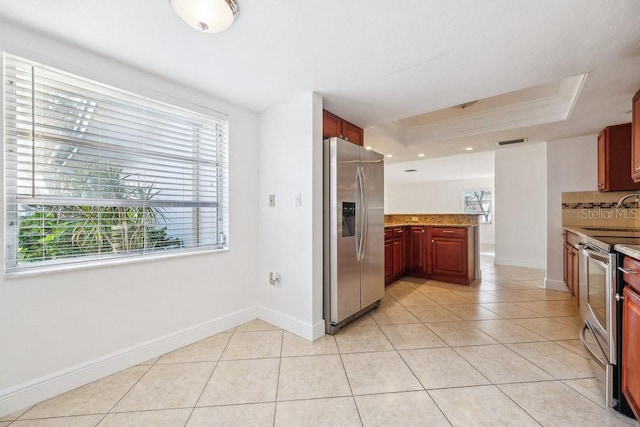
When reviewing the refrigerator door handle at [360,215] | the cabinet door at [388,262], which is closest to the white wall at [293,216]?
the refrigerator door handle at [360,215]

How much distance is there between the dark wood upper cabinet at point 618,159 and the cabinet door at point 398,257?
8.11 ft

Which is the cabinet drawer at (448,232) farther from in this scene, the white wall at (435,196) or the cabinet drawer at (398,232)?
the white wall at (435,196)

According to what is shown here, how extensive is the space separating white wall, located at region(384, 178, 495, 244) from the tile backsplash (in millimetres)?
5787

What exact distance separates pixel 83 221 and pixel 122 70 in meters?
1.12

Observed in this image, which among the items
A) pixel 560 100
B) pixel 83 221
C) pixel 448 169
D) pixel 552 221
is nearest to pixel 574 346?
pixel 552 221

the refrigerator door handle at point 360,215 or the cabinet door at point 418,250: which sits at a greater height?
the refrigerator door handle at point 360,215

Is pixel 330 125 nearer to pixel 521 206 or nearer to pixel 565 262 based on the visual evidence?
pixel 565 262

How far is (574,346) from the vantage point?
209 cm

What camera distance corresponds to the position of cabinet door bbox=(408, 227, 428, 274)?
419 centimetres

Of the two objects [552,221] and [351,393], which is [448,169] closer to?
[552,221]

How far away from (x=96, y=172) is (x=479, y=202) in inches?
400

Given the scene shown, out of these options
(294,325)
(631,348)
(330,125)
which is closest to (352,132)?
(330,125)

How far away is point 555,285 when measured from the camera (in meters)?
3.64

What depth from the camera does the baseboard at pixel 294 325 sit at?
2.28 m
